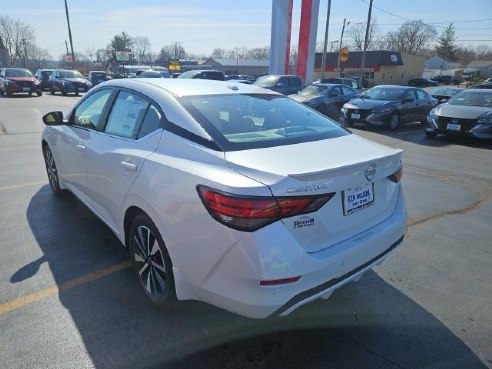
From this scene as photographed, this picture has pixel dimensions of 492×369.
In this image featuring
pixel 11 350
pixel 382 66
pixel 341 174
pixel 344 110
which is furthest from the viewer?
pixel 382 66

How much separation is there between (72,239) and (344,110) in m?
11.1

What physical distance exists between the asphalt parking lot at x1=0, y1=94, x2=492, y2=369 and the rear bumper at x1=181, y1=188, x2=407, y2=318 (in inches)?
17.4

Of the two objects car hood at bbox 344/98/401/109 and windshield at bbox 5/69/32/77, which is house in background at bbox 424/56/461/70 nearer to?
→ car hood at bbox 344/98/401/109

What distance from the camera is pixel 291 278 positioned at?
2.08m

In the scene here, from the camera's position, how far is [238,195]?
2021mm

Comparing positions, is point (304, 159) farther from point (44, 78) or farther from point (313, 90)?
point (44, 78)

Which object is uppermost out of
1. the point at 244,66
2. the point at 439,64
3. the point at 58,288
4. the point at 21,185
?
the point at 439,64

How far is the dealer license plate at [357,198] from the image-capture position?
2340 millimetres

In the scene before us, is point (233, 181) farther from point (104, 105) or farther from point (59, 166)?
point (59, 166)

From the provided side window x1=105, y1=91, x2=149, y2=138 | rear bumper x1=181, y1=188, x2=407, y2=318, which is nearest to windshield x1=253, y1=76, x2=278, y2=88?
side window x1=105, y1=91, x2=149, y2=138

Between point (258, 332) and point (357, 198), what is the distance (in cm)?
114

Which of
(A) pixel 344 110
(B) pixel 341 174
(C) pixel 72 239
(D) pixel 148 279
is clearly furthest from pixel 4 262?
(A) pixel 344 110

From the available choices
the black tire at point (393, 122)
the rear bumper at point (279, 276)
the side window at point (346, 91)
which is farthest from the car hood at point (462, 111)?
the rear bumper at point (279, 276)

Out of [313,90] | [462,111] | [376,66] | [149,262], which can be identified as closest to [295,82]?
[313,90]
